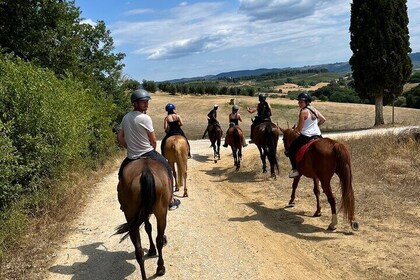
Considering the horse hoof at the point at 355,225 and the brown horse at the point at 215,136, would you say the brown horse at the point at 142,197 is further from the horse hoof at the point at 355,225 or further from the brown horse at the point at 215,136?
the brown horse at the point at 215,136

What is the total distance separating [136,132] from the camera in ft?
22.6

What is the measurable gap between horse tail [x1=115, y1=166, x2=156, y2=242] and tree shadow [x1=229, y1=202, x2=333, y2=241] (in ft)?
Answer: 11.4

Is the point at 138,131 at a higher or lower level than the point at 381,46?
lower

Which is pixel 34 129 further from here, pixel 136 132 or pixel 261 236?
pixel 261 236

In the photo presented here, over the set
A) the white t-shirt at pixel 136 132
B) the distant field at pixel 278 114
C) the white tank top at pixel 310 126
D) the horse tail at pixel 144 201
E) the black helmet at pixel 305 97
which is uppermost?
the black helmet at pixel 305 97

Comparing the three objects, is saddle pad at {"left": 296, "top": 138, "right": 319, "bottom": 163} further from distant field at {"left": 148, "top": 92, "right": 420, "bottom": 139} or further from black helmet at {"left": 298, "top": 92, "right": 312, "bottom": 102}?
distant field at {"left": 148, "top": 92, "right": 420, "bottom": 139}

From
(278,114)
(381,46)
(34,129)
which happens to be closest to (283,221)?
(34,129)

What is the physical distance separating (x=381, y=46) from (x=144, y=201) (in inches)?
1101

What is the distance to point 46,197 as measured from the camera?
9398 mm

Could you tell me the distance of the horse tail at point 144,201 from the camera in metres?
5.99

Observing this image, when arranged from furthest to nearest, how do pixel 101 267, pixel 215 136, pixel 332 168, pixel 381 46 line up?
pixel 381 46 < pixel 215 136 < pixel 332 168 < pixel 101 267

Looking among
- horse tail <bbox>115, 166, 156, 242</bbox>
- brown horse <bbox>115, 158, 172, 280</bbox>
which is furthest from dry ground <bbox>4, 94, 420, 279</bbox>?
horse tail <bbox>115, 166, 156, 242</bbox>

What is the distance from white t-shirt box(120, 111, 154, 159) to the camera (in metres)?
6.87

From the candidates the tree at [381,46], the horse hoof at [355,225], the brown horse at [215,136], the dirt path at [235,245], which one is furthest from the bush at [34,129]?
the tree at [381,46]
